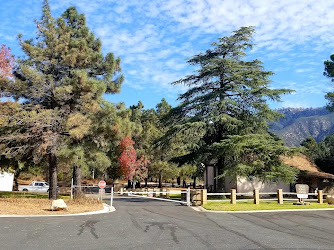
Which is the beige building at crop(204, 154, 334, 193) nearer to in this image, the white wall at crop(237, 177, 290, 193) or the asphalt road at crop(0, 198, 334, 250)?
the white wall at crop(237, 177, 290, 193)

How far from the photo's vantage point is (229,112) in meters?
30.4

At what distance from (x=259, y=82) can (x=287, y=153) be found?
664cm

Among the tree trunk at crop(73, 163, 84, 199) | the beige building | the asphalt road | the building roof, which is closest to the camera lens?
the asphalt road

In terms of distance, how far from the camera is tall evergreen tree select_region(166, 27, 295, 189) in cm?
2644

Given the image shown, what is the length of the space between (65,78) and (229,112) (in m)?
15.0

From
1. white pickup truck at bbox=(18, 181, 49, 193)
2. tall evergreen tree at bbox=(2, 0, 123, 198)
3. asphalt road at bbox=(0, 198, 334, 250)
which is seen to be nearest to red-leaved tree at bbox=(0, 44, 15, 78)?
tall evergreen tree at bbox=(2, 0, 123, 198)

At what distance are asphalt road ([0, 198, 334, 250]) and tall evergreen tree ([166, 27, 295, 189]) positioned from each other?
1271 cm

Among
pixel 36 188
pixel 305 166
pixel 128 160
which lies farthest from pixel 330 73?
pixel 36 188

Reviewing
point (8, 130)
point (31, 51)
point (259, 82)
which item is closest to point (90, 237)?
point (8, 130)

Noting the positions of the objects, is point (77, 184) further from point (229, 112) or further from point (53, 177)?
point (229, 112)

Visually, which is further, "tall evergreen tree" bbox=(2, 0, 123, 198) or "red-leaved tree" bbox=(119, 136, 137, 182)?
"red-leaved tree" bbox=(119, 136, 137, 182)

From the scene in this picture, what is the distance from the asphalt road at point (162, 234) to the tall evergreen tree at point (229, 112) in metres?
12.7

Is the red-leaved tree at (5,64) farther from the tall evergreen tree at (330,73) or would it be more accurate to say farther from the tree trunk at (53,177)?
the tall evergreen tree at (330,73)

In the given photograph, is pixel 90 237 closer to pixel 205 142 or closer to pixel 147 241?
pixel 147 241
